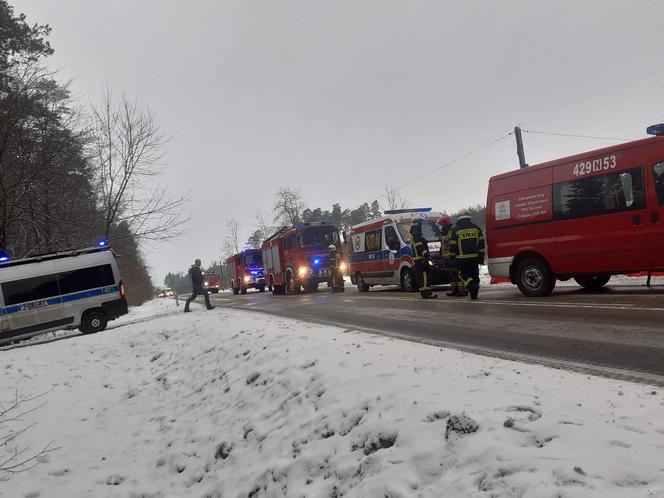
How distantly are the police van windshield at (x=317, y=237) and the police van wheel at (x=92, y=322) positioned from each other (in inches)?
343

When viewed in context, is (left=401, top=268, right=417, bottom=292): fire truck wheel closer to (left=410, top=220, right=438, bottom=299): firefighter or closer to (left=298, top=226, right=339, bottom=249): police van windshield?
(left=410, top=220, right=438, bottom=299): firefighter

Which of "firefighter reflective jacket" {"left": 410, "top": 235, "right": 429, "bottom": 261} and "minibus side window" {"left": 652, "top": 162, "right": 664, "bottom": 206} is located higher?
"minibus side window" {"left": 652, "top": 162, "right": 664, "bottom": 206}

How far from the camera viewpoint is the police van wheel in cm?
1353

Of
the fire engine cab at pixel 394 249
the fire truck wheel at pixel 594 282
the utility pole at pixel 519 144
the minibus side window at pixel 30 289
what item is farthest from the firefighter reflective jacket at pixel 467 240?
the utility pole at pixel 519 144

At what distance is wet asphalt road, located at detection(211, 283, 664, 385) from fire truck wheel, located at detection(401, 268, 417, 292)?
2973 millimetres

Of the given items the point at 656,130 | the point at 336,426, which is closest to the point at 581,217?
the point at 656,130

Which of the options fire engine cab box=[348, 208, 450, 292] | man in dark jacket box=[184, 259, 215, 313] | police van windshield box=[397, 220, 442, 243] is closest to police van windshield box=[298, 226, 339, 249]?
fire engine cab box=[348, 208, 450, 292]

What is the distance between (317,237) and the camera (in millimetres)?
19922

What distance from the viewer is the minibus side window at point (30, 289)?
486 inches

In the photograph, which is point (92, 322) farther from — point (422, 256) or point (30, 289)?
point (422, 256)

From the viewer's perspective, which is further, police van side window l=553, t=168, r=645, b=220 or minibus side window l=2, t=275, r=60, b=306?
minibus side window l=2, t=275, r=60, b=306

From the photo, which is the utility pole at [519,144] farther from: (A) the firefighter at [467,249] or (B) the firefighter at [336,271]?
(A) the firefighter at [467,249]

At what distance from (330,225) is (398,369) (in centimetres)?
1640

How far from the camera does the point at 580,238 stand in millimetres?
8641
